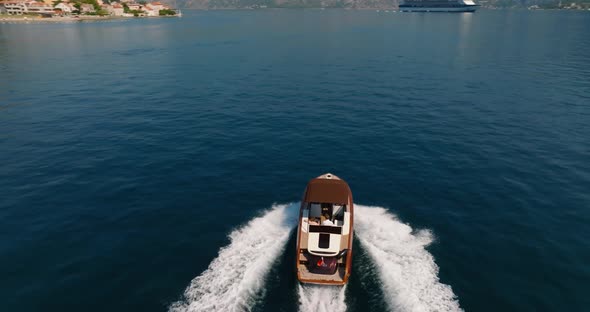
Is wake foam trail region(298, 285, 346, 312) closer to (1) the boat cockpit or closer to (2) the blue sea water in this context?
(2) the blue sea water

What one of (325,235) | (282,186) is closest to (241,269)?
(325,235)

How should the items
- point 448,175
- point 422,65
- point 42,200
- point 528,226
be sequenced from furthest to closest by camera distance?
point 422,65 < point 448,175 < point 42,200 < point 528,226

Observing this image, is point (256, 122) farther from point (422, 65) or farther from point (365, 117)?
point (422, 65)

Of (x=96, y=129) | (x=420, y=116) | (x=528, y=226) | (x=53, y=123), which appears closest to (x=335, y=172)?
(x=528, y=226)

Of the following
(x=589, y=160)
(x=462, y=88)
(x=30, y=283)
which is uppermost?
(x=462, y=88)

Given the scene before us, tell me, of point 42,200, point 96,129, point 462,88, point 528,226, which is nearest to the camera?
point 528,226

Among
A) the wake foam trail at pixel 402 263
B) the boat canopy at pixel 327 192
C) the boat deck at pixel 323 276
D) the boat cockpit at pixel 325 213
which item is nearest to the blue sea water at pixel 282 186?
the wake foam trail at pixel 402 263

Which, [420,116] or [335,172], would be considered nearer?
[335,172]

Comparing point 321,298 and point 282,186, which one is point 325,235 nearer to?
point 321,298
